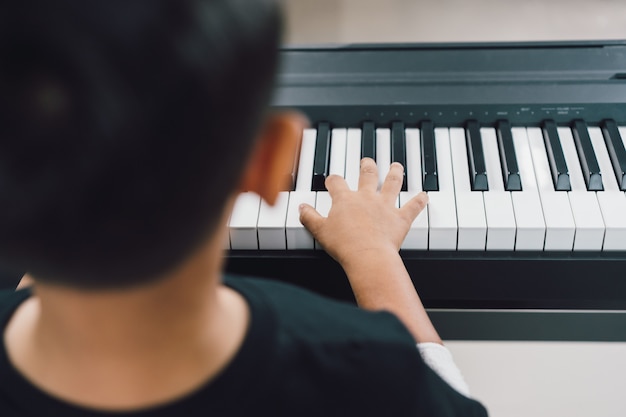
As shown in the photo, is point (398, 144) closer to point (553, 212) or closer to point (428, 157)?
point (428, 157)

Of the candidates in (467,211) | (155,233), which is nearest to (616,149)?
(467,211)

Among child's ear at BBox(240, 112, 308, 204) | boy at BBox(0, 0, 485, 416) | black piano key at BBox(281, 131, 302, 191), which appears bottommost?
boy at BBox(0, 0, 485, 416)

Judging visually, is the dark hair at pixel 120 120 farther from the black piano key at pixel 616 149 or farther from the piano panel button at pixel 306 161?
the black piano key at pixel 616 149

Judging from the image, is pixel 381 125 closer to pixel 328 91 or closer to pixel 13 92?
pixel 328 91

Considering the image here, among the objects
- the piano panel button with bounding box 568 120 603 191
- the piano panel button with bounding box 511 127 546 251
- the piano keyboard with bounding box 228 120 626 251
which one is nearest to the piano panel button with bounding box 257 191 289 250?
the piano keyboard with bounding box 228 120 626 251

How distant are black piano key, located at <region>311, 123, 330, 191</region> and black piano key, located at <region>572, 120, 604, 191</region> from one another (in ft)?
1.26

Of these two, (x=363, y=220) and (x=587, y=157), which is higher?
(x=587, y=157)

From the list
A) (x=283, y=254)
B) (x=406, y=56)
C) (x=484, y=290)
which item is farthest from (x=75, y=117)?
(x=406, y=56)

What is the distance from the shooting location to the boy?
0.35 metres

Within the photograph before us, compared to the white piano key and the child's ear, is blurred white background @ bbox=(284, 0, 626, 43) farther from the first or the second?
the child's ear

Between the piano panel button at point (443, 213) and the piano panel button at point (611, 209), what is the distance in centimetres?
21

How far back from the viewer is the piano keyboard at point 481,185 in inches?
41.1

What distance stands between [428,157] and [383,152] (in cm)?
7

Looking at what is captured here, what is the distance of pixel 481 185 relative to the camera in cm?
109
